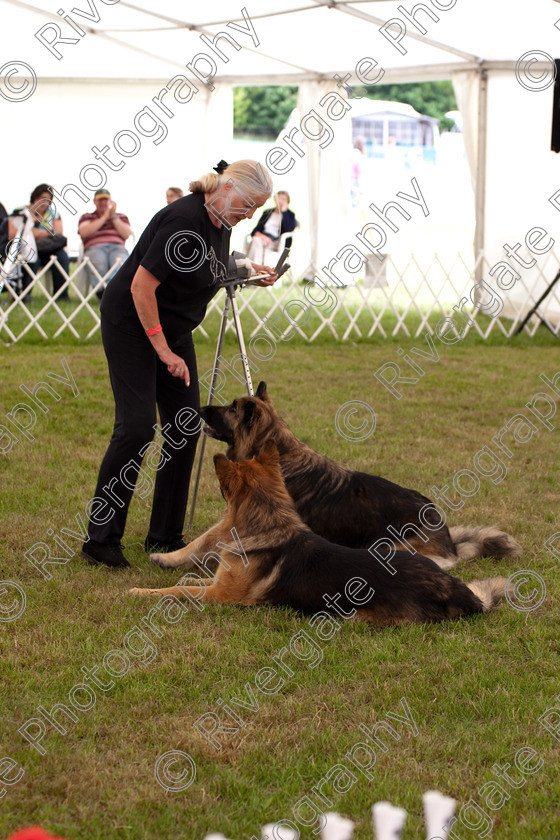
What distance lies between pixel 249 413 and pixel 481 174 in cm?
938

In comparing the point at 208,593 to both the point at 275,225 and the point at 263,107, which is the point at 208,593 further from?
the point at 263,107

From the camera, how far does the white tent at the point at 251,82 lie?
10.2m

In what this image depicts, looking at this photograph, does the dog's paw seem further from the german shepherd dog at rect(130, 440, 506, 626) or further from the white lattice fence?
the white lattice fence

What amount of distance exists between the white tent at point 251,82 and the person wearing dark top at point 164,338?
6754 millimetres

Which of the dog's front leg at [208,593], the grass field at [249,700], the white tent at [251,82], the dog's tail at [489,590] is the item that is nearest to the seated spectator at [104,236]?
the white tent at [251,82]

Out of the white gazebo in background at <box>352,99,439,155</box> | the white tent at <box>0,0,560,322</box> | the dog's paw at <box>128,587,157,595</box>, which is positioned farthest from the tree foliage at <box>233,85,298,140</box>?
the dog's paw at <box>128,587,157,595</box>

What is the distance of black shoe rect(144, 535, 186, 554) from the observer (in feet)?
14.1

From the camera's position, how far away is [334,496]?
3887mm

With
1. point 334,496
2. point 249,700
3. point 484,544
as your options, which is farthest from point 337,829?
point 484,544

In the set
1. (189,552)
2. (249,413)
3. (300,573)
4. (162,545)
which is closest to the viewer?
(300,573)

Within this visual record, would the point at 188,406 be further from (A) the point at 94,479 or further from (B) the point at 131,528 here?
(A) the point at 94,479

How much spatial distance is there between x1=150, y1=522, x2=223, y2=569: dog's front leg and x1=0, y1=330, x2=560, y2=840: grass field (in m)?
0.08

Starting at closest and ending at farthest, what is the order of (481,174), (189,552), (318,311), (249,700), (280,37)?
(249,700) → (189,552) → (280,37) → (318,311) → (481,174)

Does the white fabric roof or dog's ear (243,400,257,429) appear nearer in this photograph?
dog's ear (243,400,257,429)
